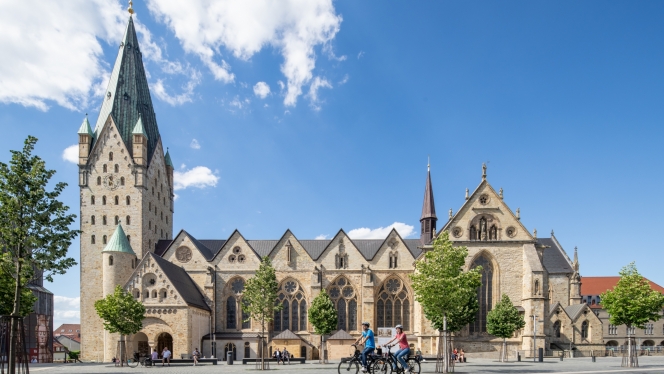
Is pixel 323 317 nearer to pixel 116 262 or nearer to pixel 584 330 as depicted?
pixel 116 262

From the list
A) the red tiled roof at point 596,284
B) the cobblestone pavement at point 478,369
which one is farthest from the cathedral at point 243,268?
the red tiled roof at point 596,284

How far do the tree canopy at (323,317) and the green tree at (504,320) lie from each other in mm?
15449

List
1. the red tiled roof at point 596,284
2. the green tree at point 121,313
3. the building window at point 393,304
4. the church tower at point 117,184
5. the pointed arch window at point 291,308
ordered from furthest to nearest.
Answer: the red tiled roof at point 596,284 → the church tower at point 117,184 → the pointed arch window at point 291,308 → the building window at point 393,304 → the green tree at point 121,313

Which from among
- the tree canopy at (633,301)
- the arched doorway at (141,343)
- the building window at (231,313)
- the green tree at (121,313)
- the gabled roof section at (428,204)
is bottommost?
the arched doorway at (141,343)

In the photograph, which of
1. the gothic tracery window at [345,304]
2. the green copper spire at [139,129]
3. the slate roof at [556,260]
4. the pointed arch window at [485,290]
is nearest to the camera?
the pointed arch window at [485,290]

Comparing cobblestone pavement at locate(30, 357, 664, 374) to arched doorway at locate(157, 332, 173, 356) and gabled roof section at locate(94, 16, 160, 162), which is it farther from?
gabled roof section at locate(94, 16, 160, 162)

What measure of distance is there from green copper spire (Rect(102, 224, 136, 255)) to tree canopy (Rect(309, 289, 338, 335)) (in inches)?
859

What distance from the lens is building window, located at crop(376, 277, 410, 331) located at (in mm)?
61812

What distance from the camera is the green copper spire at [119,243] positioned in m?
59.3

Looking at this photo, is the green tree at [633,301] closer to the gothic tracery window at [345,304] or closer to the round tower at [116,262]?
the gothic tracery window at [345,304]

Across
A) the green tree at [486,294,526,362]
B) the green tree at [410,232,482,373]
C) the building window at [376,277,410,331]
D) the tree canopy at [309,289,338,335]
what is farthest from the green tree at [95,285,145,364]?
the green tree at [486,294,526,362]

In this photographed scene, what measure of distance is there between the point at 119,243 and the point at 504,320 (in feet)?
135

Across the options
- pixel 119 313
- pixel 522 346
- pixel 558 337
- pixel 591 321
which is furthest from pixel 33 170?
pixel 591 321

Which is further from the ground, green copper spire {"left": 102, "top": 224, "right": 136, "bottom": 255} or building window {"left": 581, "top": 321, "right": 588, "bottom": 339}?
green copper spire {"left": 102, "top": 224, "right": 136, "bottom": 255}
